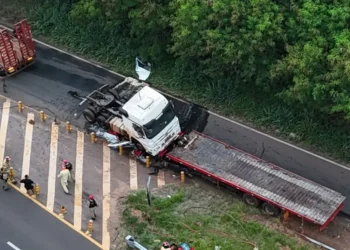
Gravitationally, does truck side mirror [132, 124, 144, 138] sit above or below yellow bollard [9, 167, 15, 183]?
above

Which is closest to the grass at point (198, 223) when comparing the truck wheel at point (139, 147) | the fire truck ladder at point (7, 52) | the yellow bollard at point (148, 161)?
the yellow bollard at point (148, 161)

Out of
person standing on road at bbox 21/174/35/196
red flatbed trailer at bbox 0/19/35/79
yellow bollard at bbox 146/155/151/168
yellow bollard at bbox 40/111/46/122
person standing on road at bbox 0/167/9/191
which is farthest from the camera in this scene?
red flatbed trailer at bbox 0/19/35/79

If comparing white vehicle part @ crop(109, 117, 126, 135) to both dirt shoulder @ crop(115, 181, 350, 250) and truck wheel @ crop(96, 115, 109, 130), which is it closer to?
truck wheel @ crop(96, 115, 109, 130)

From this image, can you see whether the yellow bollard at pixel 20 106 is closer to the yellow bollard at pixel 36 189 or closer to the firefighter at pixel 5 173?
the firefighter at pixel 5 173

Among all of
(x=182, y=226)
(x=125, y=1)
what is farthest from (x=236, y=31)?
(x=182, y=226)

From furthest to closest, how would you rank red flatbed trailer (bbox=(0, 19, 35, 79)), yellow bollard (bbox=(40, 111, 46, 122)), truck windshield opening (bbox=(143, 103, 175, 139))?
red flatbed trailer (bbox=(0, 19, 35, 79)) → yellow bollard (bbox=(40, 111, 46, 122)) → truck windshield opening (bbox=(143, 103, 175, 139))

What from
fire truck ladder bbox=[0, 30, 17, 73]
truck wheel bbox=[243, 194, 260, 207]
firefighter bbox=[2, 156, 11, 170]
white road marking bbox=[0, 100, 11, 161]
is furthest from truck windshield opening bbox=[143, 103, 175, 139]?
fire truck ladder bbox=[0, 30, 17, 73]

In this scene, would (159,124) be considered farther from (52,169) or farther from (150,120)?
(52,169)
